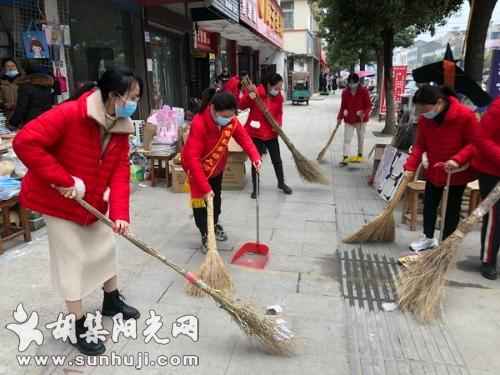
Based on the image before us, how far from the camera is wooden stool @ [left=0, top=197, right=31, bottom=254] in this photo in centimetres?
397

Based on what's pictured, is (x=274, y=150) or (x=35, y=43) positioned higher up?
(x=35, y=43)

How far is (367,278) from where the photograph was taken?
3.58m

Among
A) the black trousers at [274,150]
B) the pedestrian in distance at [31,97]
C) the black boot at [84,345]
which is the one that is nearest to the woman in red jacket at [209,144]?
the black boot at [84,345]

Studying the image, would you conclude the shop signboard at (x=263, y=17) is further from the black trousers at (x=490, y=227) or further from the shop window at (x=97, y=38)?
the black trousers at (x=490, y=227)

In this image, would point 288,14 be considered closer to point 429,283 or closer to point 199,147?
point 199,147

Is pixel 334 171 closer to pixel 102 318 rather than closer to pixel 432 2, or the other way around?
pixel 432 2

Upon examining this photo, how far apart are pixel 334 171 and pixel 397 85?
953 centimetres

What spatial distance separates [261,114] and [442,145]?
2.58 metres

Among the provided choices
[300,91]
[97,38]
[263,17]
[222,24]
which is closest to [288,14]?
[300,91]

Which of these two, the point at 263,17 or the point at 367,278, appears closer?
the point at 367,278

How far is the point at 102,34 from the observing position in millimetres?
7617

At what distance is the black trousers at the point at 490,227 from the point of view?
346cm

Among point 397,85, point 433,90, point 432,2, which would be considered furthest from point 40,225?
point 397,85

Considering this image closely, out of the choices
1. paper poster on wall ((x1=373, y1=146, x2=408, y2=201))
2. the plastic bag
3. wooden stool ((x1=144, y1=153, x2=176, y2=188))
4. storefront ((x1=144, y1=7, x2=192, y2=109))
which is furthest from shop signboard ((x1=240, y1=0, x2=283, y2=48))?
paper poster on wall ((x1=373, y1=146, x2=408, y2=201))
